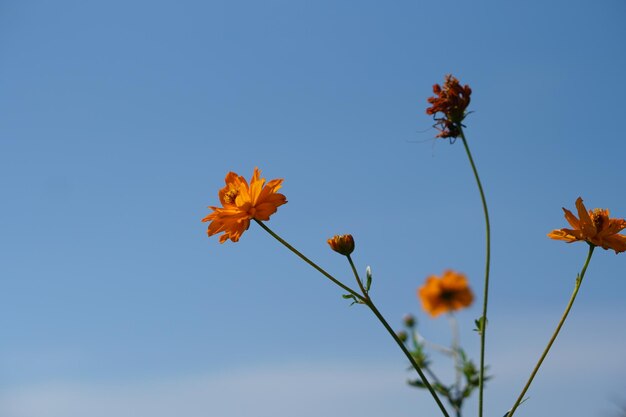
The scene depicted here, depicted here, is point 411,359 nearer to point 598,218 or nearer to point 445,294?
point 598,218

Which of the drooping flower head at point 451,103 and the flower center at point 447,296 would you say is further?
the flower center at point 447,296

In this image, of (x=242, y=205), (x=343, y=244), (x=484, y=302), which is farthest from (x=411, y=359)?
(x=242, y=205)

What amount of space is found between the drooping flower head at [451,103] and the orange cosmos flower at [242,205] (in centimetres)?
85

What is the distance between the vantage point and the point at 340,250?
9.06 ft

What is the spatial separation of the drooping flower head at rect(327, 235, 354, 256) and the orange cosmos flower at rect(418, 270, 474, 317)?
2594 mm

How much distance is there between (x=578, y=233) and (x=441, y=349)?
1135mm

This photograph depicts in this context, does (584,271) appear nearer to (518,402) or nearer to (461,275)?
(518,402)

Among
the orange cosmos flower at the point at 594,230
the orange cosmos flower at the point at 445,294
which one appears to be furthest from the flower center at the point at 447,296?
the orange cosmos flower at the point at 594,230

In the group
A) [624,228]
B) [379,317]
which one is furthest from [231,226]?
[624,228]

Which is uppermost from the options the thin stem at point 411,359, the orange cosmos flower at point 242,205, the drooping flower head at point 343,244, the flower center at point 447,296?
the flower center at point 447,296

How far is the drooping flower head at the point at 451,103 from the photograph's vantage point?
2803 mm

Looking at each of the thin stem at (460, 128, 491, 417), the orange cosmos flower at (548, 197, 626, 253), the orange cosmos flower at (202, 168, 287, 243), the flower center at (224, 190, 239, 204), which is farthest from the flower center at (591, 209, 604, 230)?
the flower center at (224, 190, 239, 204)

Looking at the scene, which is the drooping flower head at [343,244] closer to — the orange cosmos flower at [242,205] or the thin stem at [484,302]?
the orange cosmos flower at [242,205]

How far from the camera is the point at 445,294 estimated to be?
5.18 metres
